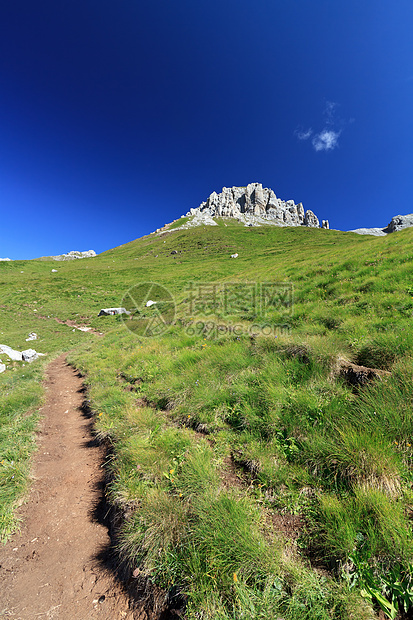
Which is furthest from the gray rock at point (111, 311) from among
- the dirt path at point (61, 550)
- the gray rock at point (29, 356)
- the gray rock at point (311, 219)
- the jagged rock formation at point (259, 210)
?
the gray rock at point (311, 219)

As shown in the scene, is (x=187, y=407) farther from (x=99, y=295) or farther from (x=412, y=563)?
(x=99, y=295)

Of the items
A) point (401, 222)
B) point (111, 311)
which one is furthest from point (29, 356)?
point (401, 222)

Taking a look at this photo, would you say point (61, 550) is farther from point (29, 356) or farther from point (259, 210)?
point (259, 210)

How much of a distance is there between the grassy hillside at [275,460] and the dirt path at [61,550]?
0.42m

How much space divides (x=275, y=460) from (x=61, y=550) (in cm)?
401

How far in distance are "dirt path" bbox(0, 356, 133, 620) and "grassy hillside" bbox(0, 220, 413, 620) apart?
16.4 inches

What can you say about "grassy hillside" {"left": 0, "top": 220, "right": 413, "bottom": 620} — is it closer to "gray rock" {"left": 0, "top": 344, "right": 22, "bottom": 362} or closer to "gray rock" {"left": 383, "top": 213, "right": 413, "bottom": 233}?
"gray rock" {"left": 0, "top": 344, "right": 22, "bottom": 362}

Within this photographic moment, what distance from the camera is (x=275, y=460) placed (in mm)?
3730

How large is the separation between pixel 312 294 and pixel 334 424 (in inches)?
307

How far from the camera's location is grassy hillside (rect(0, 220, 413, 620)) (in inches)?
90.1

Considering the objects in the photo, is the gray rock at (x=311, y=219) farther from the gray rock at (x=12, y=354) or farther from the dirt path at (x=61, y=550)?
the dirt path at (x=61, y=550)

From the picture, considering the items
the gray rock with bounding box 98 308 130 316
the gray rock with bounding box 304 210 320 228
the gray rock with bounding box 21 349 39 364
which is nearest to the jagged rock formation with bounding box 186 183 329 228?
the gray rock with bounding box 304 210 320 228

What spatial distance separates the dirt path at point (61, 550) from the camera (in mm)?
2951

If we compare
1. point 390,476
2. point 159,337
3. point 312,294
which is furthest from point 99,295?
point 390,476
